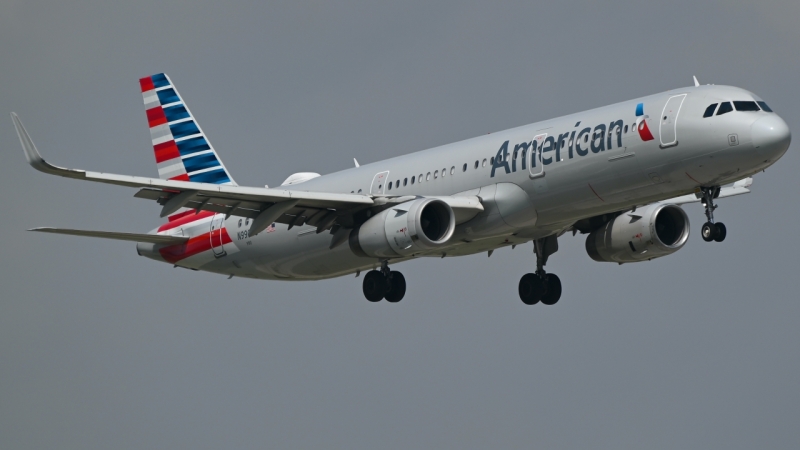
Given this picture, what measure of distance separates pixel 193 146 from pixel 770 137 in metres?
25.5

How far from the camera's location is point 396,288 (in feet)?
163

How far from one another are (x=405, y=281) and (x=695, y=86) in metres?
12.5

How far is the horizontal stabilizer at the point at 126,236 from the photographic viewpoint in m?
46.1

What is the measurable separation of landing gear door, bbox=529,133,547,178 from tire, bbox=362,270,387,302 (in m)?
7.67

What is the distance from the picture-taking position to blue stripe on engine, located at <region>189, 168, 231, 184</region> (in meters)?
56.8

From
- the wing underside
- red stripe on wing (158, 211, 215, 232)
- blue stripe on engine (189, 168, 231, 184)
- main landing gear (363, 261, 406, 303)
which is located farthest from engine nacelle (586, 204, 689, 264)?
blue stripe on engine (189, 168, 231, 184)

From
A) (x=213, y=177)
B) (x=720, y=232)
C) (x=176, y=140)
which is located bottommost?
(x=720, y=232)

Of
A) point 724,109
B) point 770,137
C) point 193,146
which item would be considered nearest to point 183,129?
point 193,146

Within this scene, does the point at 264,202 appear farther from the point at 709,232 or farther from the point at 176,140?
the point at 709,232

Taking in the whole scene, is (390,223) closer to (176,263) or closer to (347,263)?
(347,263)

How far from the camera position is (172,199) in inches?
1698

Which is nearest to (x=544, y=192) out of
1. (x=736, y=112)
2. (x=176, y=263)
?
(x=736, y=112)

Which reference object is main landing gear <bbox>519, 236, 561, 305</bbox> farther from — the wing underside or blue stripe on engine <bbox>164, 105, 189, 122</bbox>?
blue stripe on engine <bbox>164, 105, 189, 122</bbox>

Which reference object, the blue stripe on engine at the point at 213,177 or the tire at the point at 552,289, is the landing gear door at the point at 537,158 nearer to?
the tire at the point at 552,289
